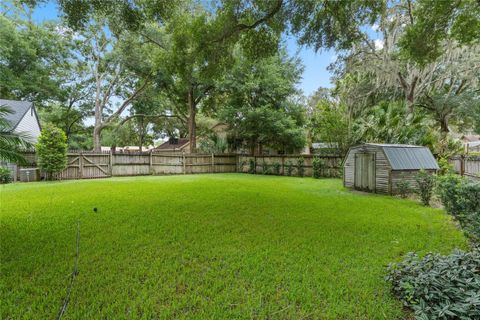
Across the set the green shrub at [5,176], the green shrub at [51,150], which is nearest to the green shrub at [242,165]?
the green shrub at [51,150]

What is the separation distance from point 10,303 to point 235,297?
1.93m

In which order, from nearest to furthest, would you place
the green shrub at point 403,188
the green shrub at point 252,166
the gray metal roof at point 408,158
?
1. the green shrub at point 403,188
2. the gray metal roof at point 408,158
3. the green shrub at point 252,166

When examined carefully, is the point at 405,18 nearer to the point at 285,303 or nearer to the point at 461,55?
the point at 461,55

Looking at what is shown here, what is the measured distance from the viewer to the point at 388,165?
764cm

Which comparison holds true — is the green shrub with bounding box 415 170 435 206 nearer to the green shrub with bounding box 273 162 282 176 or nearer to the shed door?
the shed door

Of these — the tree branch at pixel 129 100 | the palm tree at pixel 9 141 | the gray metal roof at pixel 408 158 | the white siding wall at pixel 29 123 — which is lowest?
the gray metal roof at pixel 408 158

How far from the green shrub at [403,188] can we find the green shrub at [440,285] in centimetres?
563

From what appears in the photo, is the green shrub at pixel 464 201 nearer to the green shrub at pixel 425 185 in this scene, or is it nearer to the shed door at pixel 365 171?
the green shrub at pixel 425 185

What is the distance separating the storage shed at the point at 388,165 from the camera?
761cm

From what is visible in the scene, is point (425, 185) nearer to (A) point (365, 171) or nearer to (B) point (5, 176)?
(A) point (365, 171)

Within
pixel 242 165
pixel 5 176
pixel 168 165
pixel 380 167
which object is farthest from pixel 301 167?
pixel 5 176

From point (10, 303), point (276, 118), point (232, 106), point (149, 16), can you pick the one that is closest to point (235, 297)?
point (10, 303)

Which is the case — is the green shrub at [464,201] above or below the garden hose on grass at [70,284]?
above

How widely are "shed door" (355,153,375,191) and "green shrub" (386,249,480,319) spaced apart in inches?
243
